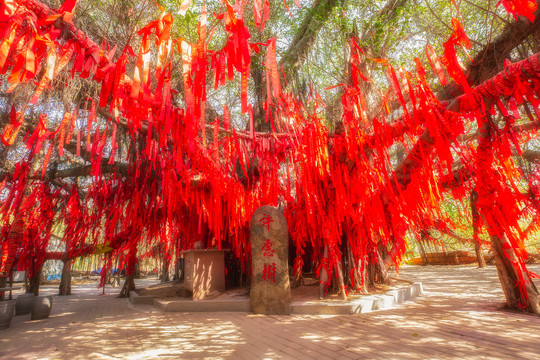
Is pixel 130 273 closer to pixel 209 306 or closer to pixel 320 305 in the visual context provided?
pixel 209 306

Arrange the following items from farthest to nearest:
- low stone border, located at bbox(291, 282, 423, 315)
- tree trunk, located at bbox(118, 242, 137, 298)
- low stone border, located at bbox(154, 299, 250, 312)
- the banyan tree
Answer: tree trunk, located at bbox(118, 242, 137, 298) < low stone border, located at bbox(154, 299, 250, 312) < low stone border, located at bbox(291, 282, 423, 315) < the banyan tree

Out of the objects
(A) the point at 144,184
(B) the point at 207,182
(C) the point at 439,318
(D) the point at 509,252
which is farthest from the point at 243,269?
(D) the point at 509,252

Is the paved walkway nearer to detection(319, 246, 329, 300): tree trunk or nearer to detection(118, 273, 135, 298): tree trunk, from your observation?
detection(319, 246, 329, 300): tree trunk

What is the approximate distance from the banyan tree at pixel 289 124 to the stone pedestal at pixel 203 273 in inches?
35.7

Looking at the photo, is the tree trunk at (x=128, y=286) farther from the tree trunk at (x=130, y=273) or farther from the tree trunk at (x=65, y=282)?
the tree trunk at (x=65, y=282)

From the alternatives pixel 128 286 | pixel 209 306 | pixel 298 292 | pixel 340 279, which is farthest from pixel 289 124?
pixel 128 286

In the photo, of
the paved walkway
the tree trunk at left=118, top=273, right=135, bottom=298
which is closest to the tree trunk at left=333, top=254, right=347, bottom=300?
the paved walkway

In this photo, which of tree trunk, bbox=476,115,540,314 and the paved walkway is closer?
the paved walkway

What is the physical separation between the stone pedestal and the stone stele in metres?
1.74

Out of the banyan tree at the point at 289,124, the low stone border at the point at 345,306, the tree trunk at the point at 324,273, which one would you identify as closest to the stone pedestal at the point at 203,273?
the banyan tree at the point at 289,124

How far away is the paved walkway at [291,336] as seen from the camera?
309 centimetres

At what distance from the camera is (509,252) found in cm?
472

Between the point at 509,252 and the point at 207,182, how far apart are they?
5.70 m

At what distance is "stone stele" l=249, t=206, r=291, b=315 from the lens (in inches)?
205
